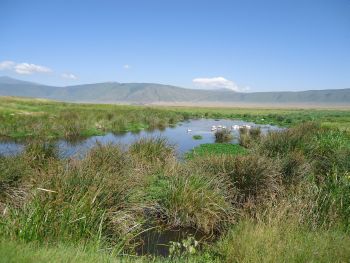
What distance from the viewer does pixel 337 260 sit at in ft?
17.1

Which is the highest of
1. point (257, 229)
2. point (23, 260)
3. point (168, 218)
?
point (23, 260)


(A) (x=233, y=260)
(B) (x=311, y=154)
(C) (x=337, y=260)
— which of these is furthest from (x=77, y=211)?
(B) (x=311, y=154)

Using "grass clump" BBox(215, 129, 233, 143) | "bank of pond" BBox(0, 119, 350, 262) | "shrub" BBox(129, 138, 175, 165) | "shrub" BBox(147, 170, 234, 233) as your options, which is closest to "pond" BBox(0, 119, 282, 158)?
"grass clump" BBox(215, 129, 233, 143)

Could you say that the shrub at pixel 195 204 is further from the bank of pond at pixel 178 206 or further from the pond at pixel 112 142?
the pond at pixel 112 142

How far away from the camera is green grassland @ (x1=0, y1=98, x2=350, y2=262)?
509cm

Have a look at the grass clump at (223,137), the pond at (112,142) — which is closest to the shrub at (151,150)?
the pond at (112,142)

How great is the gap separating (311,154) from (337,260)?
7330mm

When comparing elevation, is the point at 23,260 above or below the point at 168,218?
above

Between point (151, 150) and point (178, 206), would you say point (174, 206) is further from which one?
point (151, 150)

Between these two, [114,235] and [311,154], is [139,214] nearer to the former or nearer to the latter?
[114,235]

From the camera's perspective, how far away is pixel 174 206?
26.3 feet

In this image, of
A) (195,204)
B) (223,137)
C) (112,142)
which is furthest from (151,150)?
(223,137)

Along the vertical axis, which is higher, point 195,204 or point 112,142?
point 112,142

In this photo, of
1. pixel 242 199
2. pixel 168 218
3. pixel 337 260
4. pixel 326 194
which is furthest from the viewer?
pixel 242 199
